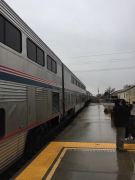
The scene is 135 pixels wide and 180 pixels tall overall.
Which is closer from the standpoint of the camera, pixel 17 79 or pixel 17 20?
pixel 17 79

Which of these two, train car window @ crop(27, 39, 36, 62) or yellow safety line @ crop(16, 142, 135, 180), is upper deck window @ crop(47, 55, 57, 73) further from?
yellow safety line @ crop(16, 142, 135, 180)

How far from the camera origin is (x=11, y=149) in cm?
726

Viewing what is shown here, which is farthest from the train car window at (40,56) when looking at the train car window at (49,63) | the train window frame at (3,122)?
the train window frame at (3,122)

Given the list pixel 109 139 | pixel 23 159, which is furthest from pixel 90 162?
pixel 109 139

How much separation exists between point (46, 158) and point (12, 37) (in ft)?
10.9

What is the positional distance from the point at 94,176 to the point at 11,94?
2.50 metres

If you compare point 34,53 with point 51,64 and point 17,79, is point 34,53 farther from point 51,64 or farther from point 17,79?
point 51,64

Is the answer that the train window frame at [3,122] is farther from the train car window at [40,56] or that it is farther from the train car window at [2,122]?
the train car window at [40,56]

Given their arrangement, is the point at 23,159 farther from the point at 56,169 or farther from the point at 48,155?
the point at 56,169

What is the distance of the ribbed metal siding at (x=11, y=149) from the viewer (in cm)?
666

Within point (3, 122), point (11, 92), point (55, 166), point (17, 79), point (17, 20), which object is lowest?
point (55, 166)

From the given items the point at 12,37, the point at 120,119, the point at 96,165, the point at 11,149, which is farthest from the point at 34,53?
the point at 96,165

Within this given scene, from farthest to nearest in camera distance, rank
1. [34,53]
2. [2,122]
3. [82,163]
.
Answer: [34,53]
[82,163]
[2,122]

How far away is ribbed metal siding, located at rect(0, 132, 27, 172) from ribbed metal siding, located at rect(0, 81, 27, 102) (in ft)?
2.86
